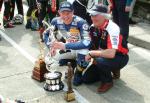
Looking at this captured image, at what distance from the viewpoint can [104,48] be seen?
208 inches

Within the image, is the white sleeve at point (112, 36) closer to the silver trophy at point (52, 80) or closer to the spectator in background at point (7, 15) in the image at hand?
the silver trophy at point (52, 80)

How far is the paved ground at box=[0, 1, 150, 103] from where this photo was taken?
516 cm

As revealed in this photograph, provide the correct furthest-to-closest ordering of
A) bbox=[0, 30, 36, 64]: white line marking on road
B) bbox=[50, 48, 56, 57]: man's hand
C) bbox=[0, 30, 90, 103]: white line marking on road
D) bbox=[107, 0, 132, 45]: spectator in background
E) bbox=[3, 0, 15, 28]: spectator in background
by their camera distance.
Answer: bbox=[3, 0, 15, 28]: spectator in background → bbox=[0, 30, 36, 64]: white line marking on road → bbox=[107, 0, 132, 45]: spectator in background → bbox=[50, 48, 56, 57]: man's hand → bbox=[0, 30, 90, 103]: white line marking on road

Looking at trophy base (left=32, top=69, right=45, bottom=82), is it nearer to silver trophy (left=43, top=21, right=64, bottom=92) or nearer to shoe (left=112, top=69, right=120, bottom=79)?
silver trophy (left=43, top=21, right=64, bottom=92)

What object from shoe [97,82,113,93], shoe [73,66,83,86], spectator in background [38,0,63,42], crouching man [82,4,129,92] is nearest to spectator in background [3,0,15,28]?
spectator in background [38,0,63,42]

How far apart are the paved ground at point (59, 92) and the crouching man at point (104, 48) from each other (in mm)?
230

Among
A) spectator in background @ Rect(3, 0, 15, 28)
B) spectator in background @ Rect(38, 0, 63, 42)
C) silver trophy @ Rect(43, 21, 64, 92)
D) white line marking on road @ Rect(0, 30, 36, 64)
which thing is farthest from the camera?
spectator in background @ Rect(3, 0, 15, 28)

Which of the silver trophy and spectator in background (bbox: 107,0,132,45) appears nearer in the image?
the silver trophy

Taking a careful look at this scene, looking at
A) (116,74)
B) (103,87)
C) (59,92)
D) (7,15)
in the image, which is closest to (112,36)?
(103,87)

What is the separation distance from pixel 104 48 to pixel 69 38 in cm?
65

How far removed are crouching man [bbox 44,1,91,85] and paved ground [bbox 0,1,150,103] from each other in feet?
1.50

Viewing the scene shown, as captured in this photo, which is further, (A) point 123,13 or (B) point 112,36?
(A) point 123,13

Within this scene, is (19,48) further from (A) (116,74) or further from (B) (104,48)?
(B) (104,48)

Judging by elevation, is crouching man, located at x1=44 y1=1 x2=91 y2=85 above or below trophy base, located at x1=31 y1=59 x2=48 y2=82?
above
